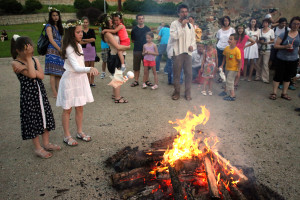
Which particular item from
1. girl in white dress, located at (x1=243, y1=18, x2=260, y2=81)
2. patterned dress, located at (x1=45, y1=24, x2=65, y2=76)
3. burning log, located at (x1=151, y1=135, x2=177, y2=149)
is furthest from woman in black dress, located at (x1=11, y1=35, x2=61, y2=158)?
girl in white dress, located at (x1=243, y1=18, x2=260, y2=81)

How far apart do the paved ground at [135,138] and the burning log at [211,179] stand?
0.94 meters

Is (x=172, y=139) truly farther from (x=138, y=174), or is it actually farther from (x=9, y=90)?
(x=9, y=90)

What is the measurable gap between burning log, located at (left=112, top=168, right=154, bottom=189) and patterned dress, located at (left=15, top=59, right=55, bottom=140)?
59.8 inches

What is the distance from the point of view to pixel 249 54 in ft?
25.8

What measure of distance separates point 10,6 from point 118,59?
36.4 meters

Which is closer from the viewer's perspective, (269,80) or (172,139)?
(172,139)

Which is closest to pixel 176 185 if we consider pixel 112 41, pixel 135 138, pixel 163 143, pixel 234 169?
pixel 234 169

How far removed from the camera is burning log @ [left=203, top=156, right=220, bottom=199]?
237 centimetres

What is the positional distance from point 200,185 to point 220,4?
325 inches

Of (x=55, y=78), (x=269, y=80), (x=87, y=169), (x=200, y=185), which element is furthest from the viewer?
(x=269, y=80)

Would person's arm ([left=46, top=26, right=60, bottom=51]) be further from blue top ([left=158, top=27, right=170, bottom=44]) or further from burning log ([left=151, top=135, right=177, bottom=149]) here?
blue top ([left=158, top=27, right=170, bottom=44])

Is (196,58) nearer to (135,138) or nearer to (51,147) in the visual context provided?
(135,138)

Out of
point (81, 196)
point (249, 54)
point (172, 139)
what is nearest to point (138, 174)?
point (81, 196)

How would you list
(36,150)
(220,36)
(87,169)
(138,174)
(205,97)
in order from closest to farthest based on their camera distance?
(138,174)
(87,169)
(36,150)
(205,97)
(220,36)
